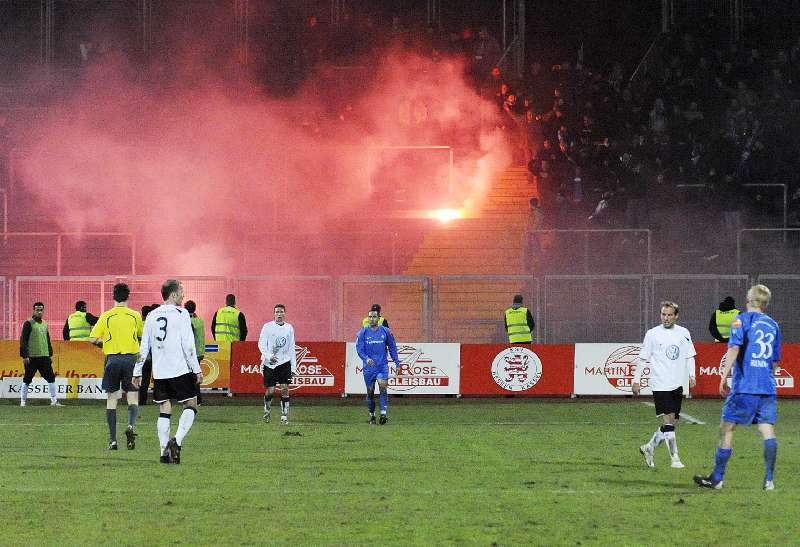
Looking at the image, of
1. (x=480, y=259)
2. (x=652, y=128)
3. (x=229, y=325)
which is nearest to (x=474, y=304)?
(x=480, y=259)

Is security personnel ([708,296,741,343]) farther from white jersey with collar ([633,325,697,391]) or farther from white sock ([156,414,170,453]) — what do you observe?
white sock ([156,414,170,453])

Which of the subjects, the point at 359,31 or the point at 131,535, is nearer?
the point at 131,535

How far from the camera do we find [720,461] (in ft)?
38.1

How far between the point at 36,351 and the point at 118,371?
334 inches

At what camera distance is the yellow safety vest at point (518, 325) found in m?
26.8

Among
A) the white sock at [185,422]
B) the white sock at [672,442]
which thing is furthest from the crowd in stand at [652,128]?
the white sock at [185,422]

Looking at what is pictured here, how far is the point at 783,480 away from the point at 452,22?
28072 mm

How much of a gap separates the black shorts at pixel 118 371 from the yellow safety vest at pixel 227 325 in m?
9.89

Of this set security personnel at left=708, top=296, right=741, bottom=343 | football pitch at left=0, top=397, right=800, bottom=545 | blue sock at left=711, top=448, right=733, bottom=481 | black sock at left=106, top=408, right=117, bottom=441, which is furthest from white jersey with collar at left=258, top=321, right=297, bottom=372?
blue sock at left=711, top=448, right=733, bottom=481

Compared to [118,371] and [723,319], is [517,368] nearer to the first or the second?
[723,319]

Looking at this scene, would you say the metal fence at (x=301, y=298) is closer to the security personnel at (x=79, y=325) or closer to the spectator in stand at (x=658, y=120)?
the security personnel at (x=79, y=325)

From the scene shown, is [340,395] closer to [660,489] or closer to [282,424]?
[282,424]

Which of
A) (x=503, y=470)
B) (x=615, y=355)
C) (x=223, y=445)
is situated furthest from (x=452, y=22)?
(x=503, y=470)

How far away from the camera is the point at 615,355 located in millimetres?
26484
